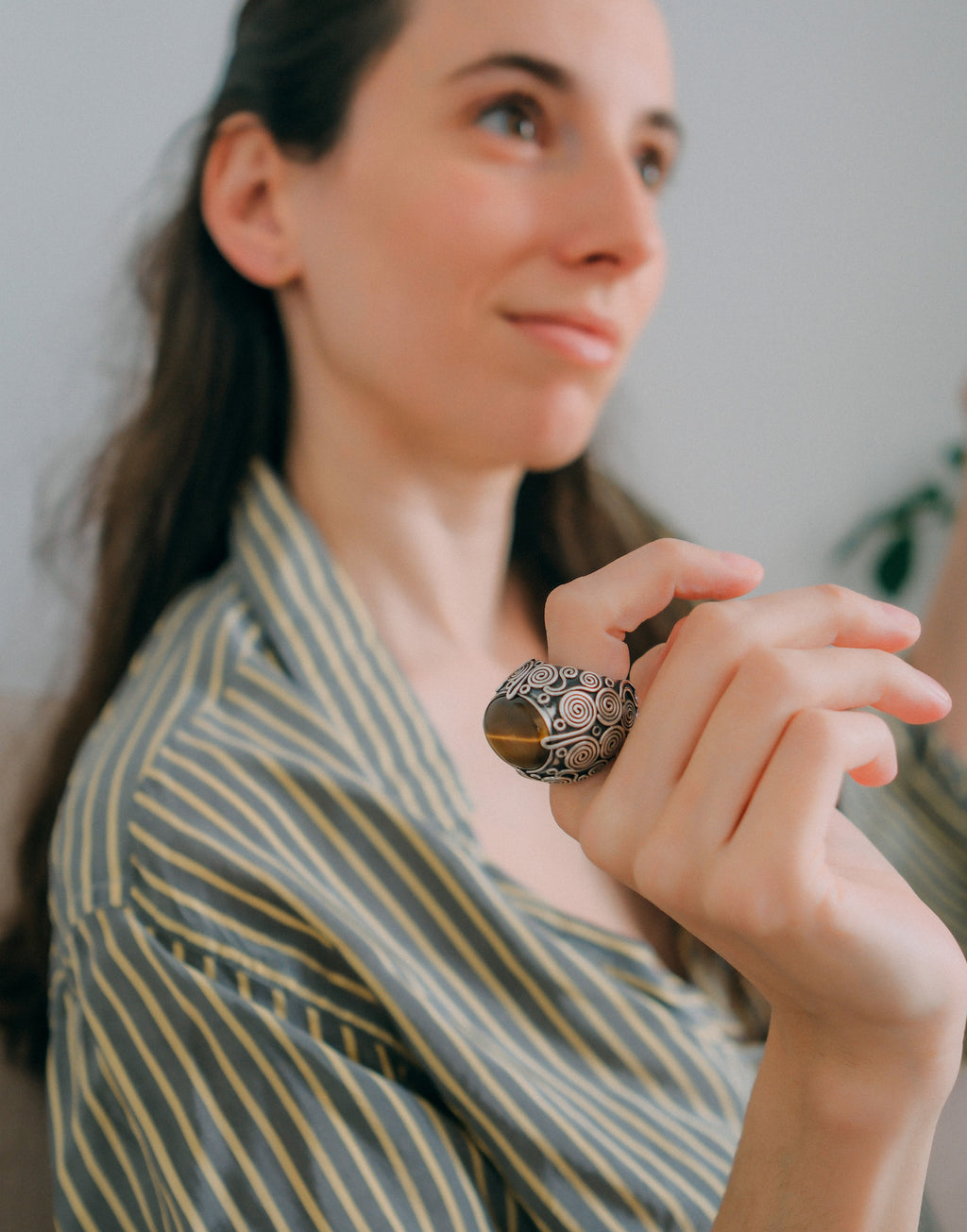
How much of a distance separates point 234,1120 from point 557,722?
0.97ft

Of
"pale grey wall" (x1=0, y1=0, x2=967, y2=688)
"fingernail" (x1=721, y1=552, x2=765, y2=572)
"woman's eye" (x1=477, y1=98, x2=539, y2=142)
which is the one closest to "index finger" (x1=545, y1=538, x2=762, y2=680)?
"fingernail" (x1=721, y1=552, x2=765, y2=572)

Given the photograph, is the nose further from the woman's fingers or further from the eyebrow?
the woman's fingers

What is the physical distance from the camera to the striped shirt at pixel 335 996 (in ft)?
1.63

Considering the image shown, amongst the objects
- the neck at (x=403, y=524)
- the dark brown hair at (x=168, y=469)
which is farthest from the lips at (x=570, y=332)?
the dark brown hair at (x=168, y=469)

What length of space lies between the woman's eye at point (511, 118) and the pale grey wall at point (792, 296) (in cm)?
34

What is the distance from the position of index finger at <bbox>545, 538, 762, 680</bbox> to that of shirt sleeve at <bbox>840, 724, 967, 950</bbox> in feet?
1.14

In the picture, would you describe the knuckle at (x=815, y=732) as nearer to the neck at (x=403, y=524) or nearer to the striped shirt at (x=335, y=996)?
the striped shirt at (x=335, y=996)

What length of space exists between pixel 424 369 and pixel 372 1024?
0.42 meters

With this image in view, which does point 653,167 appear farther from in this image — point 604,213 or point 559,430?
point 559,430

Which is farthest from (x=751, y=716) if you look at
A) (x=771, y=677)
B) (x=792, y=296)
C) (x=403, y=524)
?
(x=792, y=296)

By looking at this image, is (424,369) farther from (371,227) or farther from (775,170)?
(775,170)

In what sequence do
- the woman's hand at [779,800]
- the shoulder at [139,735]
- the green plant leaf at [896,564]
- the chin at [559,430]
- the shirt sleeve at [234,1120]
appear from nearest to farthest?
the woman's hand at [779,800]
the shirt sleeve at [234,1120]
the shoulder at [139,735]
the chin at [559,430]
the green plant leaf at [896,564]

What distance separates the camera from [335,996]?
0.54 m

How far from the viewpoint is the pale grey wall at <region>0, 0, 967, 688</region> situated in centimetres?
100
